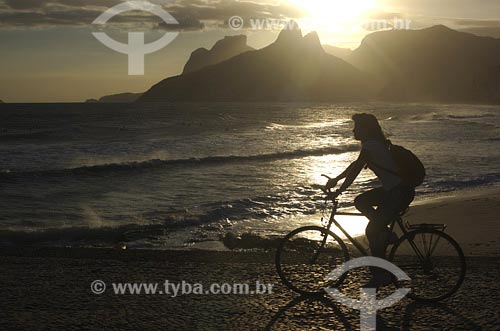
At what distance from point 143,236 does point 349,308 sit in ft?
23.1

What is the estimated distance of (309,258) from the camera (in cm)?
788

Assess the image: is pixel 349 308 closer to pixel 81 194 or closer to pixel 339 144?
pixel 81 194

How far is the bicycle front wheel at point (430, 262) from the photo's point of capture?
6840 millimetres

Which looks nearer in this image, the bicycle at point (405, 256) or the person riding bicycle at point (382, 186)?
the person riding bicycle at point (382, 186)

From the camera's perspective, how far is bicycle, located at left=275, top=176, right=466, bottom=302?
22.5 feet

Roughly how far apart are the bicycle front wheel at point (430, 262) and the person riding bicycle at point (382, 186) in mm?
270

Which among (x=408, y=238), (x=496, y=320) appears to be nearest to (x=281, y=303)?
(x=408, y=238)

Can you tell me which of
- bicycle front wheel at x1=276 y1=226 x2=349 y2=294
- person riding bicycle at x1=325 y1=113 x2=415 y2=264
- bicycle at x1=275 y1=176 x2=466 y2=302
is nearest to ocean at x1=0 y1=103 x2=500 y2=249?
bicycle front wheel at x1=276 y1=226 x2=349 y2=294

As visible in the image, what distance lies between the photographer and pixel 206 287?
25.0 ft

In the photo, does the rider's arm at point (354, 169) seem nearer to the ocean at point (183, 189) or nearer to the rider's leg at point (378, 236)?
the rider's leg at point (378, 236)

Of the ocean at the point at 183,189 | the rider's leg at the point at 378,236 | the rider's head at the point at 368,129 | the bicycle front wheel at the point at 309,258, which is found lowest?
the ocean at the point at 183,189

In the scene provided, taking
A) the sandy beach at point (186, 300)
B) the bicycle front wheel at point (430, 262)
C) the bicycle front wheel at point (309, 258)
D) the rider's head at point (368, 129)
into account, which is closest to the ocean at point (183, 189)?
the sandy beach at point (186, 300)

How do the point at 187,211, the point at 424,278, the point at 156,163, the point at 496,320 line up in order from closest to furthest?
1. the point at 496,320
2. the point at 424,278
3. the point at 187,211
4. the point at 156,163

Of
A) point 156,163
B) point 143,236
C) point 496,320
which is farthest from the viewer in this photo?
point 156,163
